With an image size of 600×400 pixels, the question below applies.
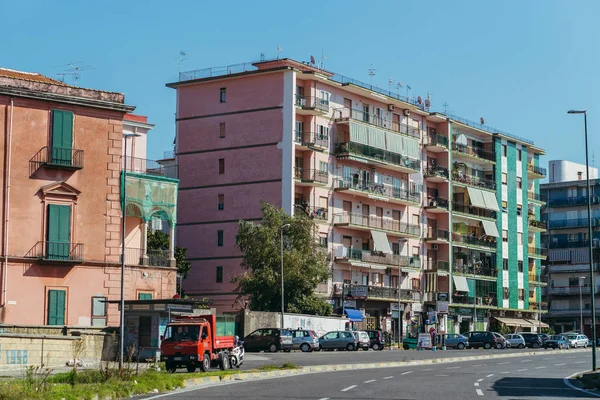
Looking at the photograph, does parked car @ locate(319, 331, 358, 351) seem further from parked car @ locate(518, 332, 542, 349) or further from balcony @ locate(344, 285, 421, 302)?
parked car @ locate(518, 332, 542, 349)

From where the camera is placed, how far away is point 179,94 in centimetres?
8575

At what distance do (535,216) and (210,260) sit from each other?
4932 centimetres

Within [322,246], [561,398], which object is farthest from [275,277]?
[561,398]

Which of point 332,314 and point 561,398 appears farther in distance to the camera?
point 332,314


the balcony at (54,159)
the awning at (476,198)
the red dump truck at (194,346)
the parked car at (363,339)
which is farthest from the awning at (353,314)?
the red dump truck at (194,346)

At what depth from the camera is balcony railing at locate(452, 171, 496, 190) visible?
103 meters

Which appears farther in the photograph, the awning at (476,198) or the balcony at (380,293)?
the awning at (476,198)

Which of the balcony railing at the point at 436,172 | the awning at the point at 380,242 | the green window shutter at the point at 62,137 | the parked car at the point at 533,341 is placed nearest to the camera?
the green window shutter at the point at 62,137

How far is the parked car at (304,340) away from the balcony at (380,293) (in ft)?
55.9

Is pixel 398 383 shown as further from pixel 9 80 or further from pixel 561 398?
pixel 9 80

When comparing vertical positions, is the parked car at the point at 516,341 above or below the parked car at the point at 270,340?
below

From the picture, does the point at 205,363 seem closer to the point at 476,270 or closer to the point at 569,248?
the point at 476,270

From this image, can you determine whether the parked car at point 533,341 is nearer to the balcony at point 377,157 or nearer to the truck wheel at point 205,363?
the balcony at point 377,157

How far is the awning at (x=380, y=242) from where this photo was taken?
8912 cm
